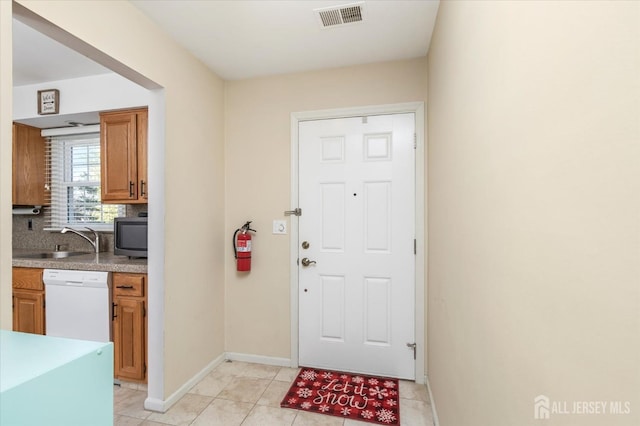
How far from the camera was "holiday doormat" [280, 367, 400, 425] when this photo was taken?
204cm

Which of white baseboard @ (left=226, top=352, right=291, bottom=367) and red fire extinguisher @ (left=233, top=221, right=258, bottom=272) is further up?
red fire extinguisher @ (left=233, top=221, right=258, bottom=272)

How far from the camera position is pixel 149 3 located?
1.81m

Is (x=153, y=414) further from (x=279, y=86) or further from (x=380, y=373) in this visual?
(x=279, y=86)

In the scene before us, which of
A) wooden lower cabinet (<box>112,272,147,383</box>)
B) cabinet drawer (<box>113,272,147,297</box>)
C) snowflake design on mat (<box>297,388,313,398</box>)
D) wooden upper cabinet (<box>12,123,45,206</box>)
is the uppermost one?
wooden upper cabinet (<box>12,123,45,206</box>)

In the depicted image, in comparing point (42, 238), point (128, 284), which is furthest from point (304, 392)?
point (42, 238)

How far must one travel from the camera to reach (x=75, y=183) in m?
3.32

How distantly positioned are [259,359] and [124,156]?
2212 mm

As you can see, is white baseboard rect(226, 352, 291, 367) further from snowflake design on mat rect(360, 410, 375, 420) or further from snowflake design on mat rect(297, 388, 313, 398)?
snowflake design on mat rect(360, 410, 375, 420)

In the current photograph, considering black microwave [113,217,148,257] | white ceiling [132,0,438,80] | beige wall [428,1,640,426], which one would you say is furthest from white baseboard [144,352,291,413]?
white ceiling [132,0,438,80]

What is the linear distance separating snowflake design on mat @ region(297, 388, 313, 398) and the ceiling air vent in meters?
2.65

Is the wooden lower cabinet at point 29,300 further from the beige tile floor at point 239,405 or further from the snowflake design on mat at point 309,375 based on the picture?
the snowflake design on mat at point 309,375

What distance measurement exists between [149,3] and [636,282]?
243 centimetres

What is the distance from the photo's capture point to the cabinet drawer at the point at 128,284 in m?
2.35

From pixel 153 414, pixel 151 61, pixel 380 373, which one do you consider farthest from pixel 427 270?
pixel 151 61
